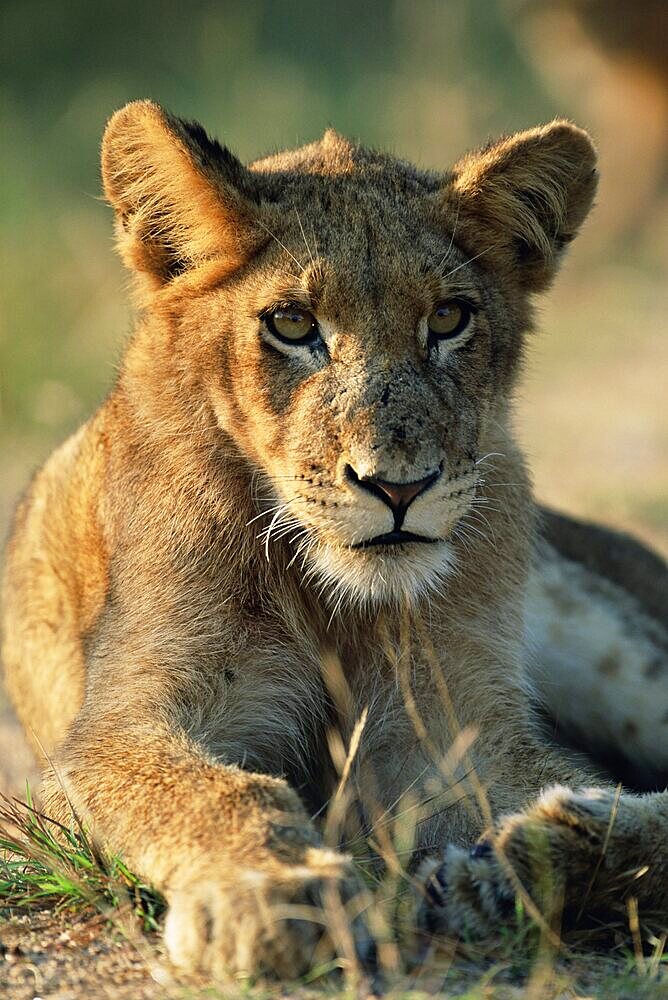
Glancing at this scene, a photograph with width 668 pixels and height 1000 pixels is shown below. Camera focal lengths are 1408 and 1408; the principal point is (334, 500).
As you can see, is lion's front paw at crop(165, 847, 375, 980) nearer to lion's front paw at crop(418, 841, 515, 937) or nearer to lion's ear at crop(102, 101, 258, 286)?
lion's front paw at crop(418, 841, 515, 937)

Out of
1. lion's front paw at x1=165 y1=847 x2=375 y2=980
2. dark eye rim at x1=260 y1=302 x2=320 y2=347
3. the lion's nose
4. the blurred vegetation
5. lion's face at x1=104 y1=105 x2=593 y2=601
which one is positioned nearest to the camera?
lion's front paw at x1=165 y1=847 x2=375 y2=980

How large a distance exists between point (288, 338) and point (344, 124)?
8.78 m

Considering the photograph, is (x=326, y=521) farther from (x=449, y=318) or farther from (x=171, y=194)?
(x=171, y=194)

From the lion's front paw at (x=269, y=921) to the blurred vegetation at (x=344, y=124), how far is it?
615 centimetres

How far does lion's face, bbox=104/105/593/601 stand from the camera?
317 cm

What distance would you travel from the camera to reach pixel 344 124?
11.7 metres

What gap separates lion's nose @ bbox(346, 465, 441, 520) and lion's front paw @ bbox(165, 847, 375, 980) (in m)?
0.81

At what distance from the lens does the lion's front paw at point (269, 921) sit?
8.16 ft

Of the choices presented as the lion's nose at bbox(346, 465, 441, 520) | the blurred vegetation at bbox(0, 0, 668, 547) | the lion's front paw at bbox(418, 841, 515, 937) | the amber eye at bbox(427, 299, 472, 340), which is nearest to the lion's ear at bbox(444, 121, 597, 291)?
the amber eye at bbox(427, 299, 472, 340)

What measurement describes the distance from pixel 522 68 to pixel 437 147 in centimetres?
131

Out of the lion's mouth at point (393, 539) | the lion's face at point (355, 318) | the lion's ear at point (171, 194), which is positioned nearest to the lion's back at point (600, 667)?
the lion's face at point (355, 318)

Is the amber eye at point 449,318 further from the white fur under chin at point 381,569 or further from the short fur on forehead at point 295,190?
the white fur under chin at point 381,569

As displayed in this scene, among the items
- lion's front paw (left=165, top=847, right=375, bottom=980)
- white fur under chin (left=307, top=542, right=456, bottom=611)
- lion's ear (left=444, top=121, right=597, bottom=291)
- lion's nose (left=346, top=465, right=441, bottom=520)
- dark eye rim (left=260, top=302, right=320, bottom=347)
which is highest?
lion's ear (left=444, top=121, right=597, bottom=291)

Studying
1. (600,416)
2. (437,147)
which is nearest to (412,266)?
(600,416)
